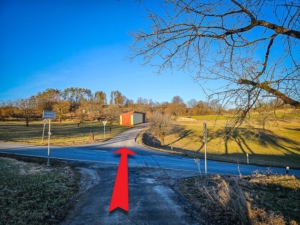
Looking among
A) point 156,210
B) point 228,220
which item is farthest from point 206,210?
point 156,210

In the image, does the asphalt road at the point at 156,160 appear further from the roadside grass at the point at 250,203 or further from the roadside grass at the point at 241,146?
the roadside grass at the point at 241,146

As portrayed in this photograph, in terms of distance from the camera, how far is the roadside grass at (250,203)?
11.7ft

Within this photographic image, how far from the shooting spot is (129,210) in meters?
4.50

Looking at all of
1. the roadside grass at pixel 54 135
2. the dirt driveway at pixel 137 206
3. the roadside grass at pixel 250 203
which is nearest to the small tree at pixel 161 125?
the roadside grass at pixel 54 135

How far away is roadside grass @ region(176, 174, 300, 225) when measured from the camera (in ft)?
11.7

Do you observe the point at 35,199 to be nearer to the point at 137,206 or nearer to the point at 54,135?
the point at 137,206

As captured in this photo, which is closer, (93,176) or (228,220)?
(228,220)

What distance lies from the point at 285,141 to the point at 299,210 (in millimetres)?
39590

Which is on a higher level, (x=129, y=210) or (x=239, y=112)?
(x=239, y=112)

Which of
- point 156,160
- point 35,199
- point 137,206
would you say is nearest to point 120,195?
point 137,206

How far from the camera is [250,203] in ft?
14.1

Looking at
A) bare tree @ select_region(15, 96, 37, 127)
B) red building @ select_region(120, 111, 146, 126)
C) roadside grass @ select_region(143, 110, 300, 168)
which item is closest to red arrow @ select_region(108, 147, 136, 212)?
roadside grass @ select_region(143, 110, 300, 168)

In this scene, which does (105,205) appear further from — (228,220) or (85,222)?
(228,220)

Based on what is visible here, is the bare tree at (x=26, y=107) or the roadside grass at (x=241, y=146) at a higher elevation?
the bare tree at (x=26, y=107)
